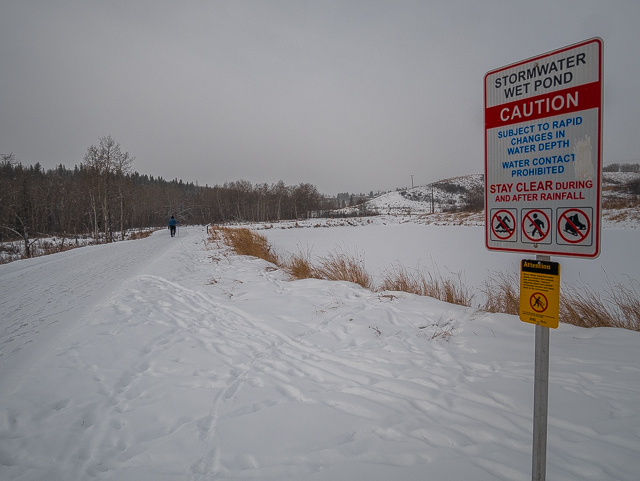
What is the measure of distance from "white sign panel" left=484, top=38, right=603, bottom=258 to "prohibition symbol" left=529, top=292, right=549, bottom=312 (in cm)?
23

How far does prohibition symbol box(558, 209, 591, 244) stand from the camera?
1.40 metres

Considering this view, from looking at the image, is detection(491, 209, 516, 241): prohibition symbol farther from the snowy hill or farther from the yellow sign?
the snowy hill

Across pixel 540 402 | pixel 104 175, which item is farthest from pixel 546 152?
pixel 104 175

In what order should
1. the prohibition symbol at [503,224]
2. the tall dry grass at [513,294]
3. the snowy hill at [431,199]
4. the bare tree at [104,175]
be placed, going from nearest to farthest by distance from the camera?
1. the prohibition symbol at [503,224]
2. the tall dry grass at [513,294]
3. the bare tree at [104,175]
4. the snowy hill at [431,199]

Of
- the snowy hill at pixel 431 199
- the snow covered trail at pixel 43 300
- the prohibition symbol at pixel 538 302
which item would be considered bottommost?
the snow covered trail at pixel 43 300

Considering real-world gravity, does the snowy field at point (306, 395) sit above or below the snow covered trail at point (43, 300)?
below

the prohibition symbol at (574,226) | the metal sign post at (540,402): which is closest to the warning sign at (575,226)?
the prohibition symbol at (574,226)

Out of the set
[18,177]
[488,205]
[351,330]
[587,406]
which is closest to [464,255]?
[351,330]

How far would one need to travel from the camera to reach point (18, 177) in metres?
27.2

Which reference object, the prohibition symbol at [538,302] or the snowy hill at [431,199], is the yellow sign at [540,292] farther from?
the snowy hill at [431,199]

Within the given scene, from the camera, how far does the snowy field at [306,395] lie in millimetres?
1966

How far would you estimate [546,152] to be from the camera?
1.51 meters

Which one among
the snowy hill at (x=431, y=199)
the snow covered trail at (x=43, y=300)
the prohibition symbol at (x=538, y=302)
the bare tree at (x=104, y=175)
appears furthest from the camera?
the snowy hill at (x=431, y=199)

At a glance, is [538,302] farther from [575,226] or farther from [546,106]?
[546,106]
